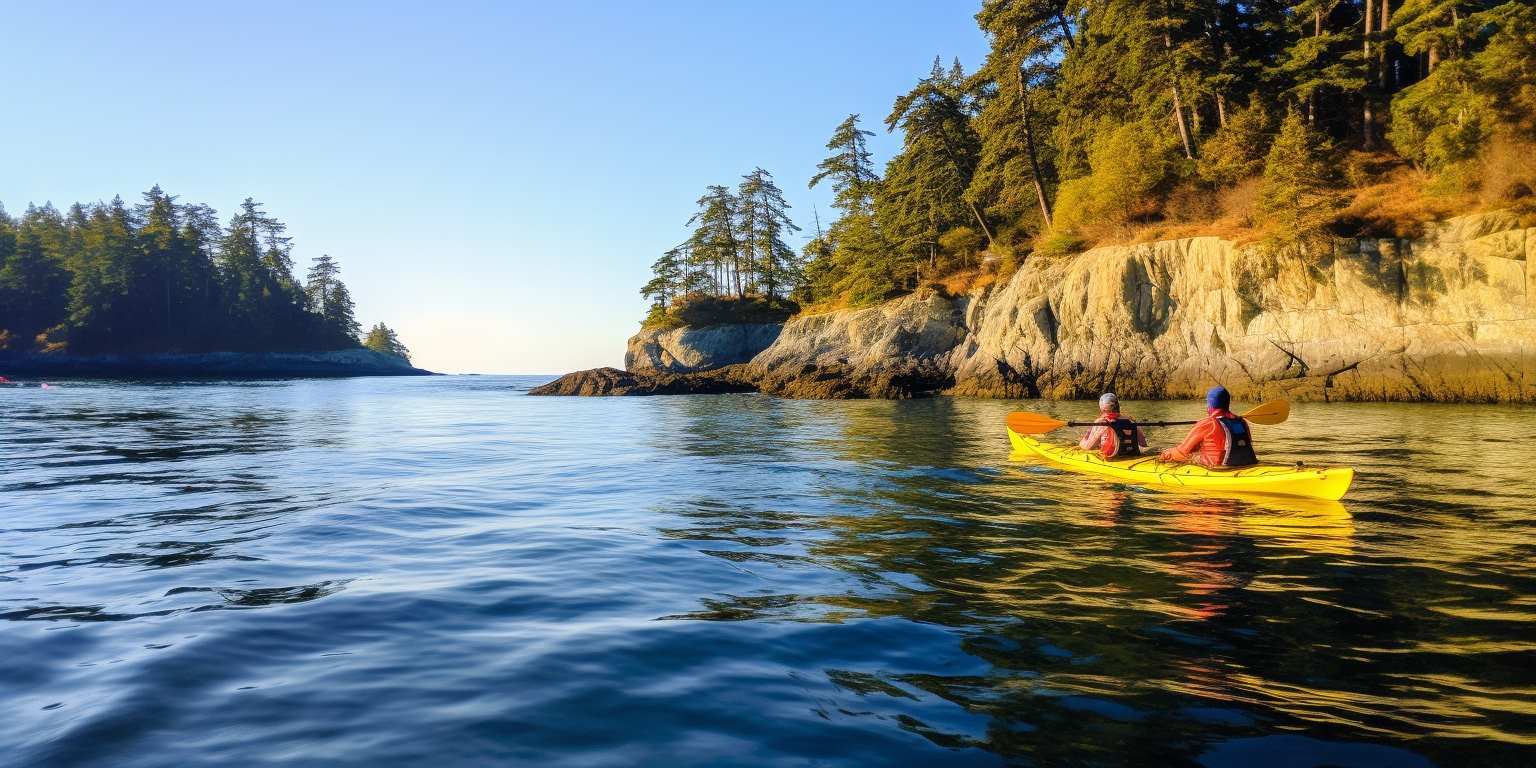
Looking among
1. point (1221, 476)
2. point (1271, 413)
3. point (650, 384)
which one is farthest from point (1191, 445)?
point (650, 384)

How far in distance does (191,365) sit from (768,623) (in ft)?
347

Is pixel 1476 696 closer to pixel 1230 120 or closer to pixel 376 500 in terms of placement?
pixel 376 500

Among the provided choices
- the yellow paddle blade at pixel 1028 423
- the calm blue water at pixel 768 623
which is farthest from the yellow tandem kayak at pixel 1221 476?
the yellow paddle blade at pixel 1028 423

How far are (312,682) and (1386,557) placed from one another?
28.1 ft

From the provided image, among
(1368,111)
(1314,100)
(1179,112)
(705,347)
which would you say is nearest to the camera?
(1368,111)

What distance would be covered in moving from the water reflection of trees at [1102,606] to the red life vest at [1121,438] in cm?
152

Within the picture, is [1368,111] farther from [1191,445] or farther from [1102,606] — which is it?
[1102,606]

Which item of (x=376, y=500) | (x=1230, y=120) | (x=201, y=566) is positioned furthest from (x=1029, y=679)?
(x=1230, y=120)

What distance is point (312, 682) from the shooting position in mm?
4309

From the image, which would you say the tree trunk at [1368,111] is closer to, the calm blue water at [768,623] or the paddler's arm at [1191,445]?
the calm blue water at [768,623]

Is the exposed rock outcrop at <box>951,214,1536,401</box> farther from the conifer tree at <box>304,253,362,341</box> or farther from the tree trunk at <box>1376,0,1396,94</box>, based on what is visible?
the conifer tree at <box>304,253,362,341</box>

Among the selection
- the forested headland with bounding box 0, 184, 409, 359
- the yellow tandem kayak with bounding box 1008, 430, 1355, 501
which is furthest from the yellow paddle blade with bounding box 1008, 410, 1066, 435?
the forested headland with bounding box 0, 184, 409, 359

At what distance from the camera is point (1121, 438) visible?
1277cm

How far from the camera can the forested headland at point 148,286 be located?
87938 millimetres
